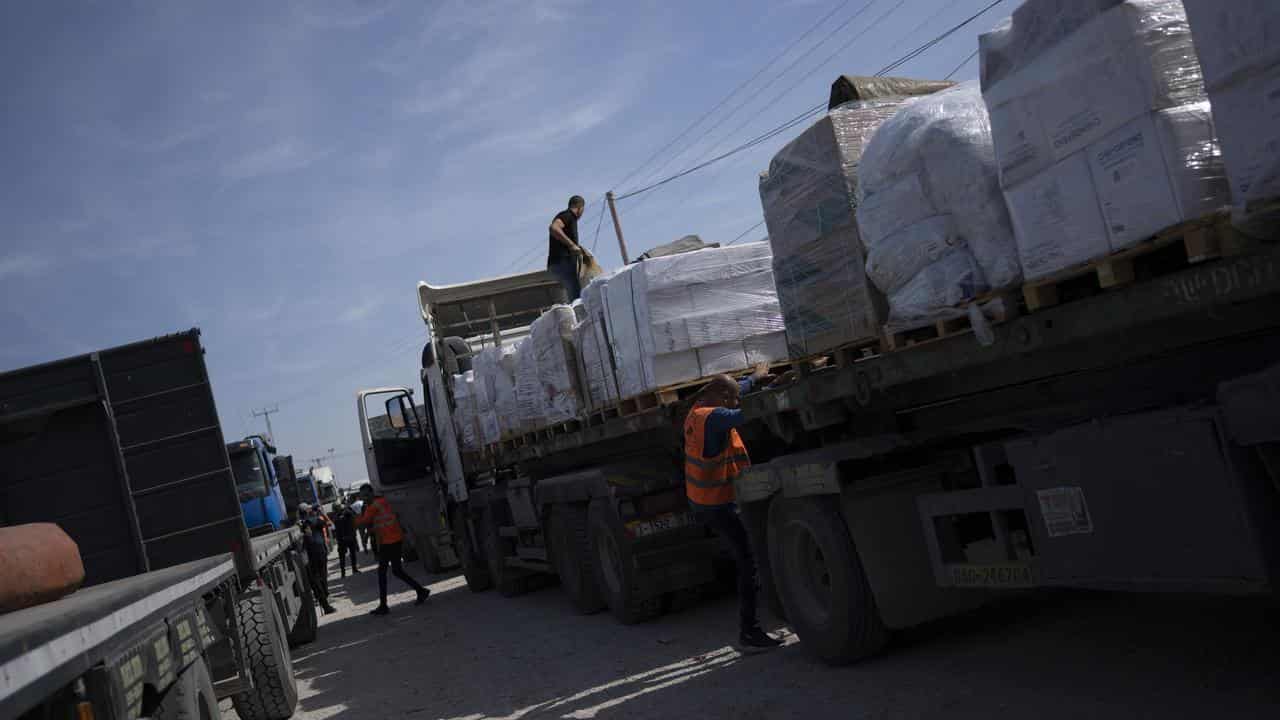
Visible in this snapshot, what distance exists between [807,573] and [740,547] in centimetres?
87

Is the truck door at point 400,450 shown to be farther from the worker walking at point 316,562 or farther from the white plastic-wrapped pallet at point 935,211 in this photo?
the white plastic-wrapped pallet at point 935,211

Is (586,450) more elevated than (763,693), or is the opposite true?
(586,450)

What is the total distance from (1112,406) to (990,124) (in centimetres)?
126

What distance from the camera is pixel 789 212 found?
5.79m

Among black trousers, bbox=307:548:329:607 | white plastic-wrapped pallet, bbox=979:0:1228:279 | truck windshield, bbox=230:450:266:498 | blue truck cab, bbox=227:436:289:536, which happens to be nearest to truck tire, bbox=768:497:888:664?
white plastic-wrapped pallet, bbox=979:0:1228:279

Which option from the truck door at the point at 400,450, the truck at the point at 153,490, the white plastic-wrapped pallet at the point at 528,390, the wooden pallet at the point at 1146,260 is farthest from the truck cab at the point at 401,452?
the wooden pallet at the point at 1146,260

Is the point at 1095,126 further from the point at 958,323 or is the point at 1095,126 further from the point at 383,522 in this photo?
the point at 383,522

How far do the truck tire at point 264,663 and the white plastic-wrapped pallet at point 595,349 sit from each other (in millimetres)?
2974

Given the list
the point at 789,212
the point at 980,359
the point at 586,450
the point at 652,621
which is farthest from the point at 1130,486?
the point at 586,450

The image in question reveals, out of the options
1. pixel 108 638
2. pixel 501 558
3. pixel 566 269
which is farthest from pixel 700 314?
pixel 501 558

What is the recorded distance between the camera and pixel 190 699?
14.7 feet

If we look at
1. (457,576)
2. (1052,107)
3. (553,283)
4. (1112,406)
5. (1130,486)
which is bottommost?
(457,576)

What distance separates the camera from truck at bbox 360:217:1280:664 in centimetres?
348

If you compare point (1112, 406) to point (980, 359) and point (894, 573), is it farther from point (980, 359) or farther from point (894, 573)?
point (894, 573)
